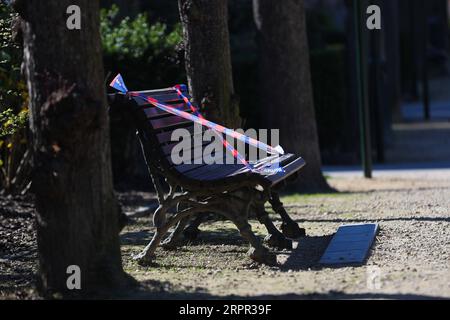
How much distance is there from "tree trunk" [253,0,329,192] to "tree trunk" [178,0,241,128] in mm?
2642

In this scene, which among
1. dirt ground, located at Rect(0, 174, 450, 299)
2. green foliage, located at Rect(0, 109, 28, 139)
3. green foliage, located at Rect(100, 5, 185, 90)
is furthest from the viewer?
green foliage, located at Rect(100, 5, 185, 90)

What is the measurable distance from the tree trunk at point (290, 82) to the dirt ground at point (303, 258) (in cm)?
103

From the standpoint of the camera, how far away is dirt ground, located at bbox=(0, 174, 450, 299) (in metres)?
5.80

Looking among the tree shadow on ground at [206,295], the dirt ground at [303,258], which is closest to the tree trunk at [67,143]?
the tree shadow on ground at [206,295]

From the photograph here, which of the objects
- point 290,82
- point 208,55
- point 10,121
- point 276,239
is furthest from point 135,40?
point 276,239

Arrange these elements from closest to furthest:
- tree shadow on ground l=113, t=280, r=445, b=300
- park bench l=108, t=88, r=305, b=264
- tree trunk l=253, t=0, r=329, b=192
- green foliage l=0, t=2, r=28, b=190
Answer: tree shadow on ground l=113, t=280, r=445, b=300
park bench l=108, t=88, r=305, b=264
green foliage l=0, t=2, r=28, b=190
tree trunk l=253, t=0, r=329, b=192

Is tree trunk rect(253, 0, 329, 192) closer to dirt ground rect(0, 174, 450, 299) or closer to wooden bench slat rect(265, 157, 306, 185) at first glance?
dirt ground rect(0, 174, 450, 299)

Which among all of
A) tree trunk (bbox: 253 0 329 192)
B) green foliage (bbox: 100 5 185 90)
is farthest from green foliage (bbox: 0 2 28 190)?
tree trunk (bbox: 253 0 329 192)

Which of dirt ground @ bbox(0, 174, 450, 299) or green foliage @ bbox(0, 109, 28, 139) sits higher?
green foliage @ bbox(0, 109, 28, 139)

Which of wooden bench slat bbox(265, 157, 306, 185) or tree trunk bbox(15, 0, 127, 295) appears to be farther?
wooden bench slat bbox(265, 157, 306, 185)

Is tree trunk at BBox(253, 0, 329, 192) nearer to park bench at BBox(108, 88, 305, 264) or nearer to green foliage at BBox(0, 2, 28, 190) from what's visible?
green foliage at BBox(0, 2, 28, 190)

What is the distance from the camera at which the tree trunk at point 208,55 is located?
8.62 meters

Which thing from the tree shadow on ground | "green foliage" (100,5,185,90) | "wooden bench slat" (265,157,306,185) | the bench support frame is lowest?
the tree shadow on ground
